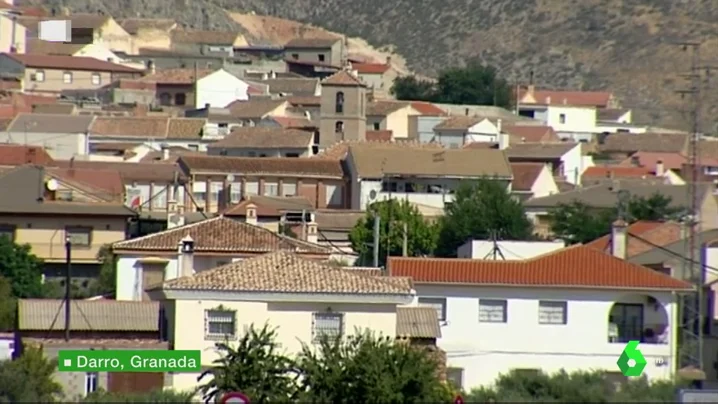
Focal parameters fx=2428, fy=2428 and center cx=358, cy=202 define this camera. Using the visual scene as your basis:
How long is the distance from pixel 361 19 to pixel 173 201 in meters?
86.0

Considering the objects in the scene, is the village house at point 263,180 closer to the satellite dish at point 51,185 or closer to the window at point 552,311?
the satellite dish at point 51,185

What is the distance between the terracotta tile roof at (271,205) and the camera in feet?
214

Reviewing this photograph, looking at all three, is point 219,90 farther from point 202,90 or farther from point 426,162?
point 426,162

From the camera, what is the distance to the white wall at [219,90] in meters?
102

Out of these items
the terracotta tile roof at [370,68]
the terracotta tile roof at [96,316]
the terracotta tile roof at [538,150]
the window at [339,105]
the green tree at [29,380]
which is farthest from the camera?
the terracotta tile roof at [370,68]

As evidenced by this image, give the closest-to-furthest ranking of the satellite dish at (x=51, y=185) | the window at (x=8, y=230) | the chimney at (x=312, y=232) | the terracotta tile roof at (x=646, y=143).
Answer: the chimney at (x=312, y=232) < the window at (x=8, y=230) < the satellite dish at (x=51, y=185) < the terracotta tile roof at (x=646, y=143)

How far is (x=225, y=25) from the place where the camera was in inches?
5576

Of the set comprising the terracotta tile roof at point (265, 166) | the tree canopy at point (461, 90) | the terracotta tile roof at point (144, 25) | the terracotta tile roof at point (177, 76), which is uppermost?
the terracotta tile roof at point (144, 25)

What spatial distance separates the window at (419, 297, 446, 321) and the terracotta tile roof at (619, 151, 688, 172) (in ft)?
163

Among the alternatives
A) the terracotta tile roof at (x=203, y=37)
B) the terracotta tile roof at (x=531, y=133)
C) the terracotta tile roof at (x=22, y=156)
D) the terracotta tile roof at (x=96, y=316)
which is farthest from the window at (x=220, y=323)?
the terracotta tile roof at (x=203, y=37)

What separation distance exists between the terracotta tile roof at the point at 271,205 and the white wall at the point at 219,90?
89.4 feet

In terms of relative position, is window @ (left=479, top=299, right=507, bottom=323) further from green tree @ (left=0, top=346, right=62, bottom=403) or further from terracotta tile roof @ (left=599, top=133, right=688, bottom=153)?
terracotta tile roof @ (left=599, top=133, right=688, bottom=153)

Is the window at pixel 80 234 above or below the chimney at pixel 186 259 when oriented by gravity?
above

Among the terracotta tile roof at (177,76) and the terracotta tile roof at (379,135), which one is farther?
the terracotta tile roof at (177,76)
